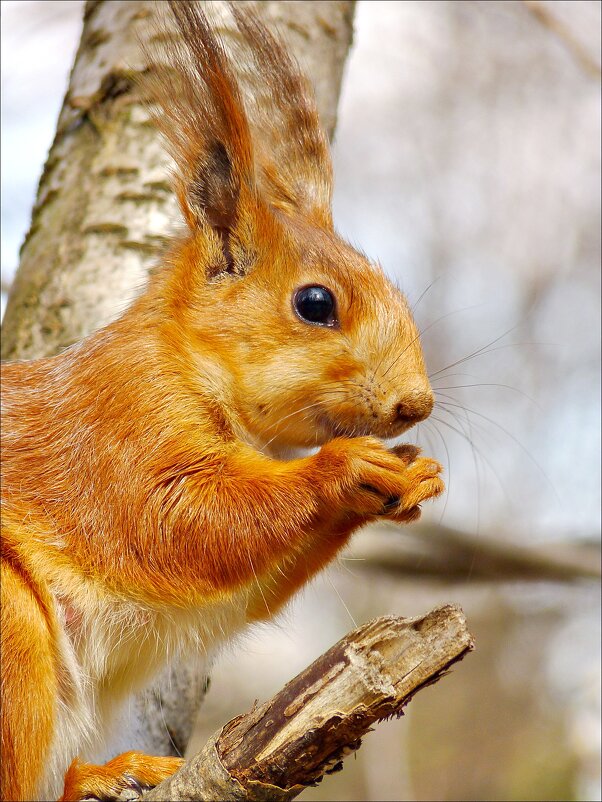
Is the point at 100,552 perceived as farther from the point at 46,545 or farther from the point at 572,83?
the point at 572,83

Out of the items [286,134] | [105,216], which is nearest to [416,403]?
[286,134]

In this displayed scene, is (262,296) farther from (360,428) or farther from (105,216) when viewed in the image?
(105,216)

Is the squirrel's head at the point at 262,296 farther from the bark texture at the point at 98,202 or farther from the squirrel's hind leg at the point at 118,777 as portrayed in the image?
the squirrel's hind leg at the point at 118,777

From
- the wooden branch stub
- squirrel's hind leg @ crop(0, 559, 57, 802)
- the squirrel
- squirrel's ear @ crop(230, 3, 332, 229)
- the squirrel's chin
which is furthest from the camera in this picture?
squirrel's ear @ crop(230, 3, 332, 229)

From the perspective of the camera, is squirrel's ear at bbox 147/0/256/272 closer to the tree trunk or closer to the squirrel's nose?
the tree trunk

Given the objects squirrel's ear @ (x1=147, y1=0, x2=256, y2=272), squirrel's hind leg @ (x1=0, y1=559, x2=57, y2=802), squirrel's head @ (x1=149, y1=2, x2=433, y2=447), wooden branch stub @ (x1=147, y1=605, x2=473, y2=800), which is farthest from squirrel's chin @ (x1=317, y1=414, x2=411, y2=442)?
squirrel's hind leg @ (x1=0, y1=559, x2=57, y2=802)
